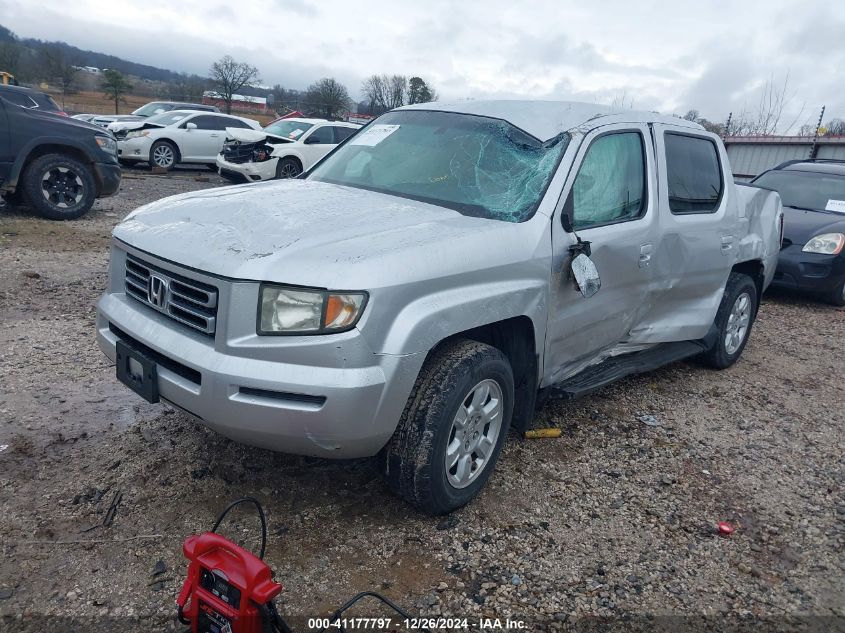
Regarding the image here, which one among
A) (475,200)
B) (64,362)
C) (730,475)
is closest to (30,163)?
(64,362)

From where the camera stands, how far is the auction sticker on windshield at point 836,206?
26.4 ft

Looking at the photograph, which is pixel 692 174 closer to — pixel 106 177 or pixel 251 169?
pixel 106 177

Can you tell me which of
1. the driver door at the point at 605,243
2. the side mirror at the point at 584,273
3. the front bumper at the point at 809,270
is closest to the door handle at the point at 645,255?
the driver door at the point at 605,243

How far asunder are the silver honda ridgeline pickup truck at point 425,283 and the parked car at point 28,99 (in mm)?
5978

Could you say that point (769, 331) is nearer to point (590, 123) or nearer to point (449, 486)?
point (590, 123)

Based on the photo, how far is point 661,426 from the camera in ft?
13.6

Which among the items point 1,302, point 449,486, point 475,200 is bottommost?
point 1,302

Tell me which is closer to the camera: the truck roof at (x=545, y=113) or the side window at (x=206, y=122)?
the truck roof at (x=545, y=113)

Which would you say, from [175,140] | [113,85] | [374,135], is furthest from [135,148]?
[113,85]

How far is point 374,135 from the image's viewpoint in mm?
4051

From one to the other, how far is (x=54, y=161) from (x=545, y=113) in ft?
23.2

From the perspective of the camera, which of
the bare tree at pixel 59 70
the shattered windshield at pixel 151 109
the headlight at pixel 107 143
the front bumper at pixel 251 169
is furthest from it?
the bare tree at pixel 59 70

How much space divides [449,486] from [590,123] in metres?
2.06

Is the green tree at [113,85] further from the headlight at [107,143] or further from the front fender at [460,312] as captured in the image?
the front fender at [460,312]
